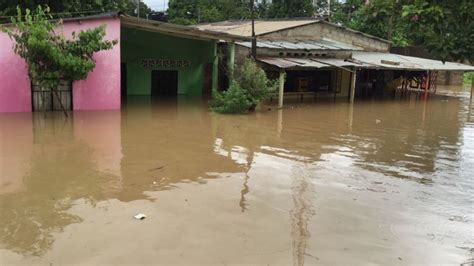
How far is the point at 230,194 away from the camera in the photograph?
7438mm

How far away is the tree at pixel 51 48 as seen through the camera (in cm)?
1396

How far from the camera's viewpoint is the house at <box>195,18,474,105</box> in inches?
839

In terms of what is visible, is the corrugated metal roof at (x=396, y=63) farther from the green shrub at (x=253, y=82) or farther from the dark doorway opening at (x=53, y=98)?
the dark doorway opening at (x=53, y=98)

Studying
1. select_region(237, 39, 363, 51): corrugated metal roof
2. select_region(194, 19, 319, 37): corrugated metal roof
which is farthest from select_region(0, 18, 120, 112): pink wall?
select_region(194, 19, 319, 37): corrugated metal roof

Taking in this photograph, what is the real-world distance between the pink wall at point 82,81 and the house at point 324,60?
5.39 metres

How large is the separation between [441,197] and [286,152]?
3.85 meters

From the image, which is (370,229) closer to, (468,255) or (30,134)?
(468,255)

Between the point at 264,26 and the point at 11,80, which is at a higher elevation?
the point at 264,26

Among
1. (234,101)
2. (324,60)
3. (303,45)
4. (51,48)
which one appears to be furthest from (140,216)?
(303,45)

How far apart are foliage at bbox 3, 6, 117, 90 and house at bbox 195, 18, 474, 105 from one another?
653cm

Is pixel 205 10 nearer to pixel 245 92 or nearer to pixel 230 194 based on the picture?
pixel 245 92

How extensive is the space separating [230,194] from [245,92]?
9723 mm

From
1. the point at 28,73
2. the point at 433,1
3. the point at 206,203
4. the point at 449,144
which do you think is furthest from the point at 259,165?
the point at 28,73

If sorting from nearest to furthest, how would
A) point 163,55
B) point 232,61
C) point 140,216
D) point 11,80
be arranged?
1. point 140,216
2. point 11,80
3. point 232,61
4. point 163,55
